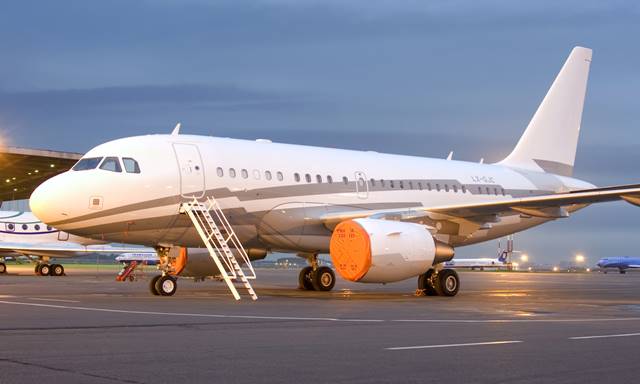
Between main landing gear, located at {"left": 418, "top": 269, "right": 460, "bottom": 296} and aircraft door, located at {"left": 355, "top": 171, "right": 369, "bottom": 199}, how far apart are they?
3.05 metres

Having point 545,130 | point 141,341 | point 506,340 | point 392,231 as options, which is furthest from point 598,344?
point 545,130

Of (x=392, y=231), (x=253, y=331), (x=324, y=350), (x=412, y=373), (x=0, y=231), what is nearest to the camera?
(x=412, y=373)

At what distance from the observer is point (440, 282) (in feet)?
85.0

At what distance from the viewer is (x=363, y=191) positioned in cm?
2723

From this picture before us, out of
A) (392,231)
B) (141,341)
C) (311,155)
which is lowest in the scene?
(141,341)

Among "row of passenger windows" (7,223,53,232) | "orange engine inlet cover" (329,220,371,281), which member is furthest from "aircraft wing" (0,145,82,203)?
"orange engine inlet cover" (329,220,371,281)

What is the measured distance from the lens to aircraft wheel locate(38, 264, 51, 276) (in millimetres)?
55000

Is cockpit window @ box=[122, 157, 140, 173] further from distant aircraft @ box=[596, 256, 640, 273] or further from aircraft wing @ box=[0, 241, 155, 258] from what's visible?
distant aircraft @ box=[596, 256, 640, 273]

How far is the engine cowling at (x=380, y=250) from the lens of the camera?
22547 millimetres

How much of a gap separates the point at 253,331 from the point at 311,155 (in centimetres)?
1447

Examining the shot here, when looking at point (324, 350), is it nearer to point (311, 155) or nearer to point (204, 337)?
point (204, 337)

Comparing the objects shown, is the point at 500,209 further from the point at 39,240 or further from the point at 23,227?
the point at 23,227

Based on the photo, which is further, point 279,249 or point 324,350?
point 279,249

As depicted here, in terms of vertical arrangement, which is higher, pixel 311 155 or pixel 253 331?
pixel 311 155
